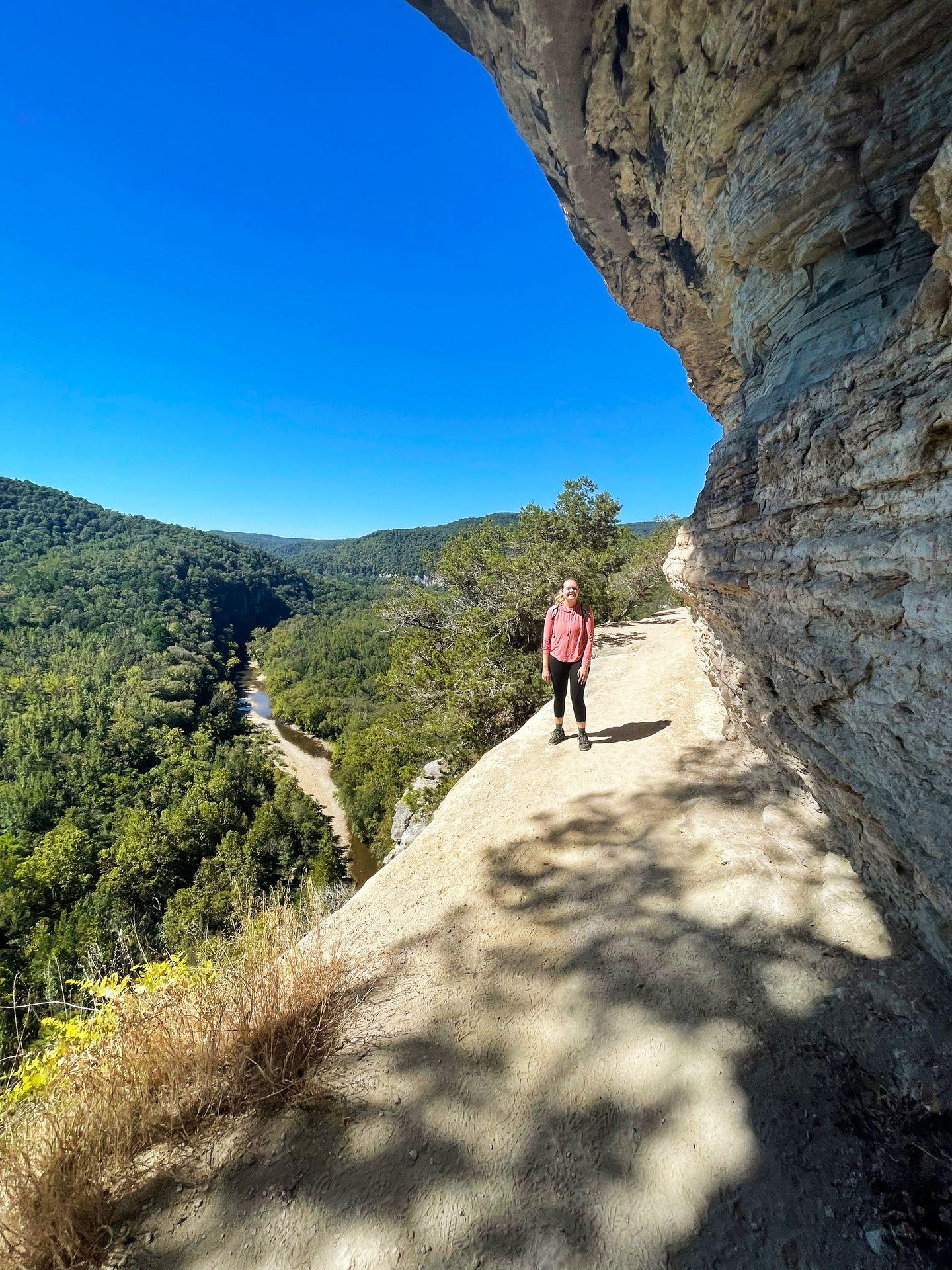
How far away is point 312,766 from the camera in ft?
161

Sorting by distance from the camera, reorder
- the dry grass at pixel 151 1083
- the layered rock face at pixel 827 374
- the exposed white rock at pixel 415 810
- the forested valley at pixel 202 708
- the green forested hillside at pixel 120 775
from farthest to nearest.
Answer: the green forested hillside at pixel 120 775 < the forested valley at pixel 202 708 < the exposed white rock at pixel 415 810 < the layered rock face at pixel 827 374 < the dry grass at pixel 151 1083

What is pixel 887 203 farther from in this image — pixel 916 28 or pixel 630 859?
pixel 630 859

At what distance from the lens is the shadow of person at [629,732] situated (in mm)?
5551

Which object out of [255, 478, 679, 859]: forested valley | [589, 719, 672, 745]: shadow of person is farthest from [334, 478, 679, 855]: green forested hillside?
[589, 719, 672, 745]: shadow of person

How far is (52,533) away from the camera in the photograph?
98.2m

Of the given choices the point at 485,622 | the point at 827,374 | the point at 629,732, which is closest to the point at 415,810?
the point at 485,622

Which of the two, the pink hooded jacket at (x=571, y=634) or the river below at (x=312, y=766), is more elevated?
the pink hooded jacket at (x=571, y=634)

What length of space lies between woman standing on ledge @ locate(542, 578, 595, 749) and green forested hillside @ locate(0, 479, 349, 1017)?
360cm

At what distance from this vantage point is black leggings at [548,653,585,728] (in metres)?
5.26

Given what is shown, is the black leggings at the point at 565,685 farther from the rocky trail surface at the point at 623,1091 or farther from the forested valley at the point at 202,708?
the forested valley at the point at 202,708

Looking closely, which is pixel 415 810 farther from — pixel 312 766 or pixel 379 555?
pixel 379 555

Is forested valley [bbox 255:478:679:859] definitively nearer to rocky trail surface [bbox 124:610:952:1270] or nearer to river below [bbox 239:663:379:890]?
river below [bbox 239:663:379:890]

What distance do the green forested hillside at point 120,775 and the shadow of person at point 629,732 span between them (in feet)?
12.8

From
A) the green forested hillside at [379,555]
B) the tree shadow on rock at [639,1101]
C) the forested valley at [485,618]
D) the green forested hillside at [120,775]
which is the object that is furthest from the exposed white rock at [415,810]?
the green forested hillside at [379,555]
